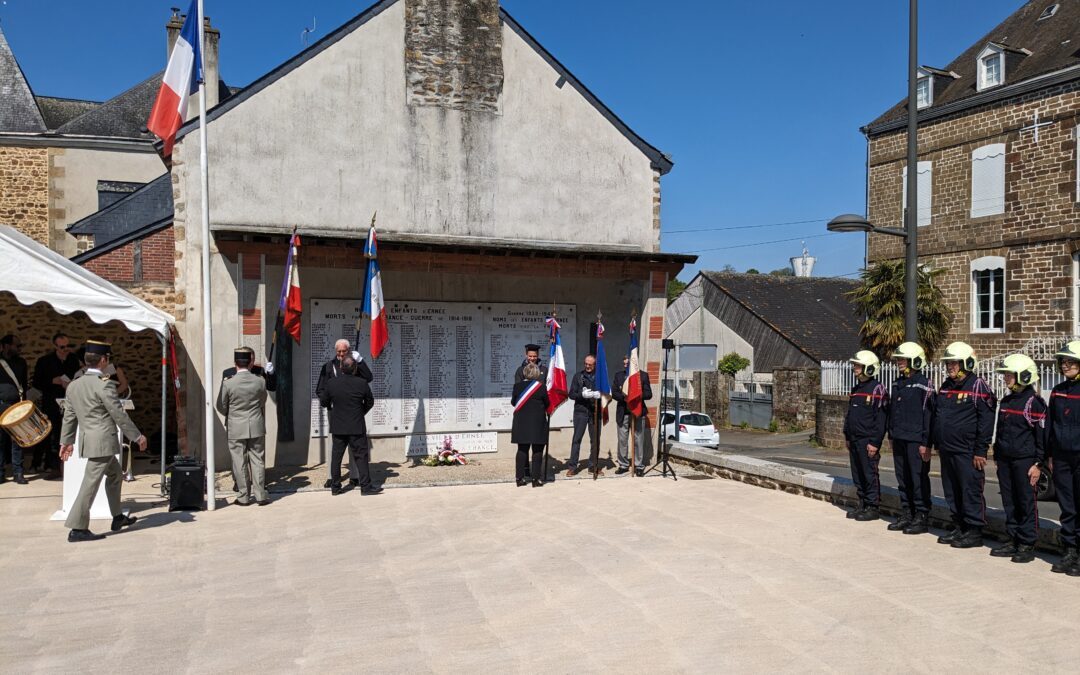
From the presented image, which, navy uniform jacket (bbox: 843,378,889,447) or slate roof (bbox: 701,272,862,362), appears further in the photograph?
slate roof (bbox: 701,272,862,362)

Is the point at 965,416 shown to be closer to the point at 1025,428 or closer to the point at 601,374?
the point at 1025,428

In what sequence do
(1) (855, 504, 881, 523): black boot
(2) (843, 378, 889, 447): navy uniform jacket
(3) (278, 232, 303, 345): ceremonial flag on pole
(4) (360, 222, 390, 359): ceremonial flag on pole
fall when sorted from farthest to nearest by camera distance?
(4) (360, 222, 390, 359): ceremonial flag on pole → (3) (278, 232, 303, 345): ceremonial flag on pole → (1) (855, 504, 881, 523): black boot → (2) (843, 378, 889, 447): navy uniform jacket

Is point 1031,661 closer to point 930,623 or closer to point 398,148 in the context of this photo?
point 930,623

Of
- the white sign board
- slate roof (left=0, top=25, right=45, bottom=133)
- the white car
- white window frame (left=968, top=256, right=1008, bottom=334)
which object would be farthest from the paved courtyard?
slate roof (left=0, top=25, right=45, bottom=133)

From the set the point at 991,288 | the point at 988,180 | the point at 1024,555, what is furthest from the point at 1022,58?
the point at 1024,555

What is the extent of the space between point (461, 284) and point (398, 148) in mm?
2240

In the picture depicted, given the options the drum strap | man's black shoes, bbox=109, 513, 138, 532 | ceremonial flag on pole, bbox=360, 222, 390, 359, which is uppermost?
ceremonial flag on pole, bbox=360, 222, 390, 359

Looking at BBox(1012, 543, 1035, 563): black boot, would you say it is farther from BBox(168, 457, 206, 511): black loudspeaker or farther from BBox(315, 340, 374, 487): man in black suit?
BBox(168, 457, 206, 511): black loudspeaker

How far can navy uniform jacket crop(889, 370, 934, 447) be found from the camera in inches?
318

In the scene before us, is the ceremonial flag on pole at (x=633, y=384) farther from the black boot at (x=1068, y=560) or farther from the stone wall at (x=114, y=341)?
the stone wall at (x=114, y=341)

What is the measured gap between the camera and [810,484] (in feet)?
33.5

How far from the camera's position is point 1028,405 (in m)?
6.99

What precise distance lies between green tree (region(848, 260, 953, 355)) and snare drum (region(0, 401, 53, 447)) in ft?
63.6

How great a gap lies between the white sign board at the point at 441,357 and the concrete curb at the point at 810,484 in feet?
7.88
